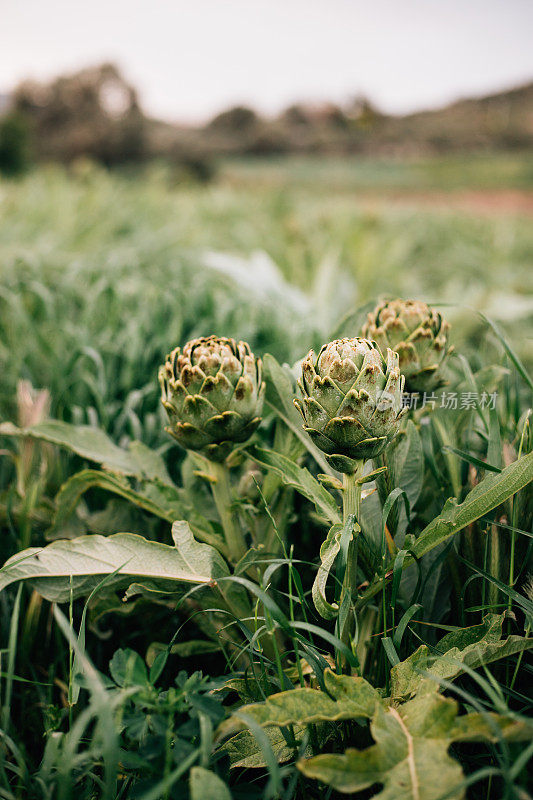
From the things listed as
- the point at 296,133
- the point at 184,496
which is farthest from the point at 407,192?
the point at 184,496

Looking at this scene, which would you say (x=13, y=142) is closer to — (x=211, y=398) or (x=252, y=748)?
(x=211, y=398)

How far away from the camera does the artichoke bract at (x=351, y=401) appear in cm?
56

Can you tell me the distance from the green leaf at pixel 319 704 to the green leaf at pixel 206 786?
0.17ft

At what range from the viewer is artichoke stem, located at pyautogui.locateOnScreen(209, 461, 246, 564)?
74cm

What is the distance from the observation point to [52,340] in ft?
4.76

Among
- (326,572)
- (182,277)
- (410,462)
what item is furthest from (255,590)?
(182,277)

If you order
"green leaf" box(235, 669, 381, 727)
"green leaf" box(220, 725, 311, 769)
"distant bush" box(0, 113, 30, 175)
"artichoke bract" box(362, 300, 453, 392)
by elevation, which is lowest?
"green leaf" box(220, 725, 311, 769)

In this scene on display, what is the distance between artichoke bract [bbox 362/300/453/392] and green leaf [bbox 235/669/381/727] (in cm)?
40

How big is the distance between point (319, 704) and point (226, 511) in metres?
0.28

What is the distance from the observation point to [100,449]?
0.86 m

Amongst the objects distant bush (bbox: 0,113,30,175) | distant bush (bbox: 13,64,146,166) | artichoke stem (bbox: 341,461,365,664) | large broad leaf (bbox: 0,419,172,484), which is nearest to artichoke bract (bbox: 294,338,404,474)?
artichoke stem (bbox: 341,461,365,664)

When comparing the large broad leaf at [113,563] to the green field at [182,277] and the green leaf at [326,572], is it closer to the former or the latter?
the green leaf at [326,572]

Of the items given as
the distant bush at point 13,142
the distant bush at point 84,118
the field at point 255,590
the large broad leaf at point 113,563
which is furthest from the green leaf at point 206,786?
the distant bush at point 84,118

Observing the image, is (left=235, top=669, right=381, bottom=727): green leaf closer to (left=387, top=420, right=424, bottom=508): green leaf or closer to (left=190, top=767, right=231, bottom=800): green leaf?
(left=190, top=767, right=231, bottom=800): green leaf
